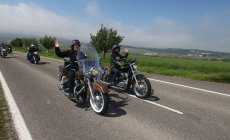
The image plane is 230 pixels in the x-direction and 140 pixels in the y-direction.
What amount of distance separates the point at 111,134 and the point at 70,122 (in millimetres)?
1095

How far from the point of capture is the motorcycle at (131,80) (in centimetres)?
547

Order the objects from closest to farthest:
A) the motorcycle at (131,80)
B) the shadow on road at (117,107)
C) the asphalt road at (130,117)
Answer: the asphalt road at (130,117), the shadow on road at (117,107), the motorcycle at (131,80)

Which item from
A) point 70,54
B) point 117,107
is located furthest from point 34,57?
point 117,107

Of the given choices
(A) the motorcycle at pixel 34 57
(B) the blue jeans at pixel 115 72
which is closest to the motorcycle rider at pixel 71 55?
(B) the blue jeans at pixel 115 72

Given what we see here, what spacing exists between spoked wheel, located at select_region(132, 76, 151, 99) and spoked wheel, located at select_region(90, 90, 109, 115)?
6.09ft

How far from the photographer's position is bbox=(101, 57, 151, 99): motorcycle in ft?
17.9

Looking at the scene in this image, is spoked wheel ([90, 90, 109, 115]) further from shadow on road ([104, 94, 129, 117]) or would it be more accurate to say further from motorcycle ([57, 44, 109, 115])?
shadow on road ([104, 94, 129, 117])

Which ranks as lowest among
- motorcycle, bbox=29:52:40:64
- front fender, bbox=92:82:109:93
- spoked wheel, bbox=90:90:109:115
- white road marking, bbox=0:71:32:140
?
white road marking, bbox=0:71:32:140

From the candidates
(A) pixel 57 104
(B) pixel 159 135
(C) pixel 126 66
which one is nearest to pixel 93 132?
(B) pixel 159 135

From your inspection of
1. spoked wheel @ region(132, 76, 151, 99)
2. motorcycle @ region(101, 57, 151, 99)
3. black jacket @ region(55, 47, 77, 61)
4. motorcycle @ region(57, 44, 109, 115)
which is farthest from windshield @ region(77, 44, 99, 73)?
spoked wheel @ region(132, 76, 151, 99)

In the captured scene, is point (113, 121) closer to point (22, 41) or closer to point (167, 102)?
point (167, 102)

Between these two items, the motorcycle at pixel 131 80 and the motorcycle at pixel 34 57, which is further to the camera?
the motorcycle at pixel 34 57

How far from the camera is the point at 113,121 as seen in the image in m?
3.74

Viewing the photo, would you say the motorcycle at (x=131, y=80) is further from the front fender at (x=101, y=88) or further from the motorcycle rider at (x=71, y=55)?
the front fender at (x=101, y=88)
